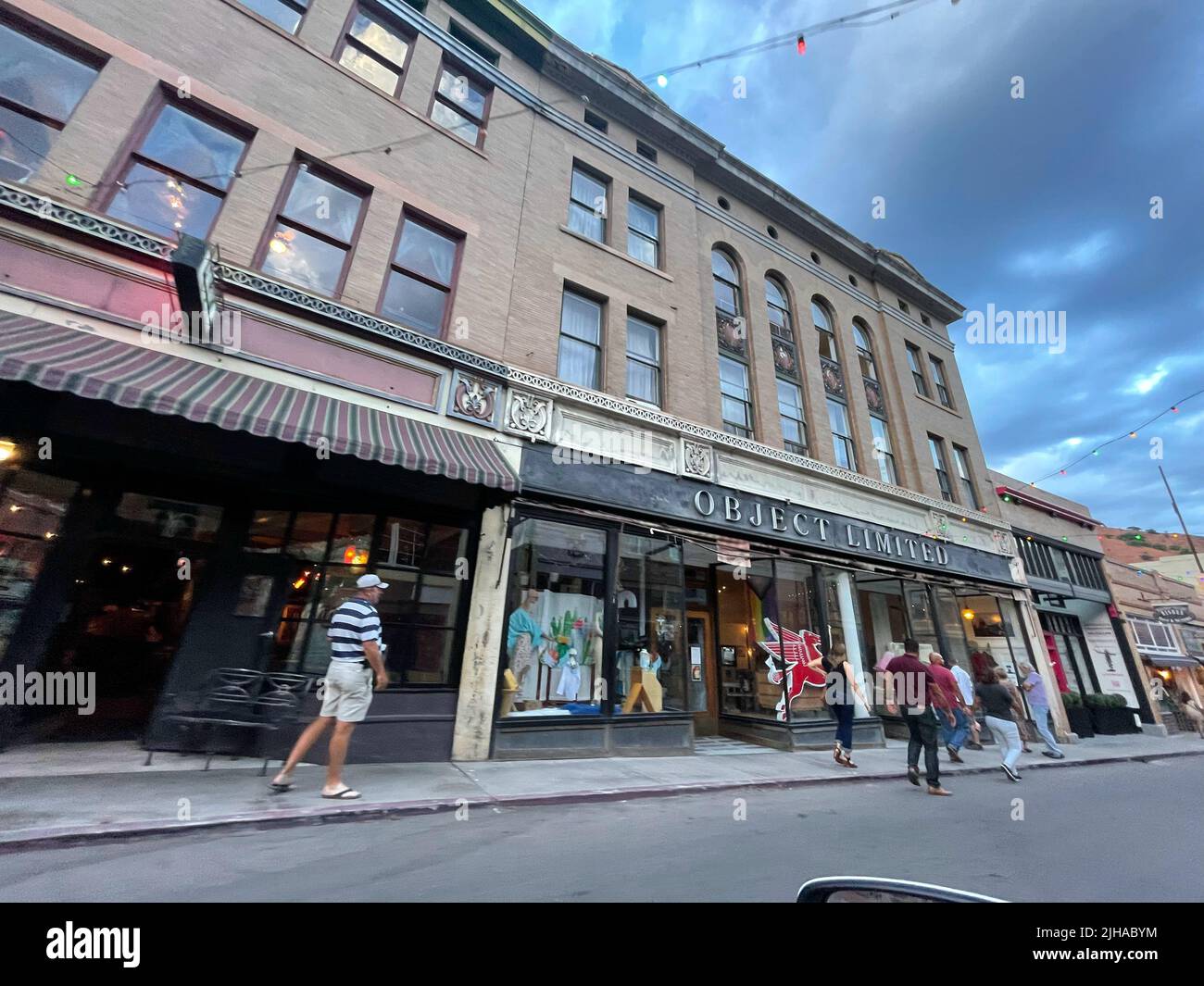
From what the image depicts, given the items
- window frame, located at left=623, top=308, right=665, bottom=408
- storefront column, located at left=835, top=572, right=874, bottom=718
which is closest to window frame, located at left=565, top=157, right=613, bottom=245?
window frame, located at left=623, top=308, right=665, bottom=408

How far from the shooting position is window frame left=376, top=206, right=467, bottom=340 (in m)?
8.81

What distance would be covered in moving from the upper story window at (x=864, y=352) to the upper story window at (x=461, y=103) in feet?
40.2

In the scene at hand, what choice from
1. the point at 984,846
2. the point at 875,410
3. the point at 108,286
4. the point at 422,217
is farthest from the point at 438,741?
the point at 875,410

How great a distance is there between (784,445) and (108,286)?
41.6ft

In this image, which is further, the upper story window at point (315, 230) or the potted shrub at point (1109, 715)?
the potted shrub at point (1109, 715)

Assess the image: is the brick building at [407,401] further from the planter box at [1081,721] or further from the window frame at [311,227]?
the planter box at [1081,721]

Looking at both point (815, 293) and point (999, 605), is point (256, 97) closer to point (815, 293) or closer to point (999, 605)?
point (815, 293)

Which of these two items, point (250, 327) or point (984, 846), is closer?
point (984, 846)

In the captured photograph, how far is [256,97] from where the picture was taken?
27.4 ft

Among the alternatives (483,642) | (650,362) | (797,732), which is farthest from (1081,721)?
(483,642)

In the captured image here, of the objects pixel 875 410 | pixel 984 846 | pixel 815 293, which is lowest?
pixel 984 846

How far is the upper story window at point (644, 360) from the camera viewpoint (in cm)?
1135

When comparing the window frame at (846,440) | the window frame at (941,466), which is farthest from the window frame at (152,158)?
the window frame at (941,466)
